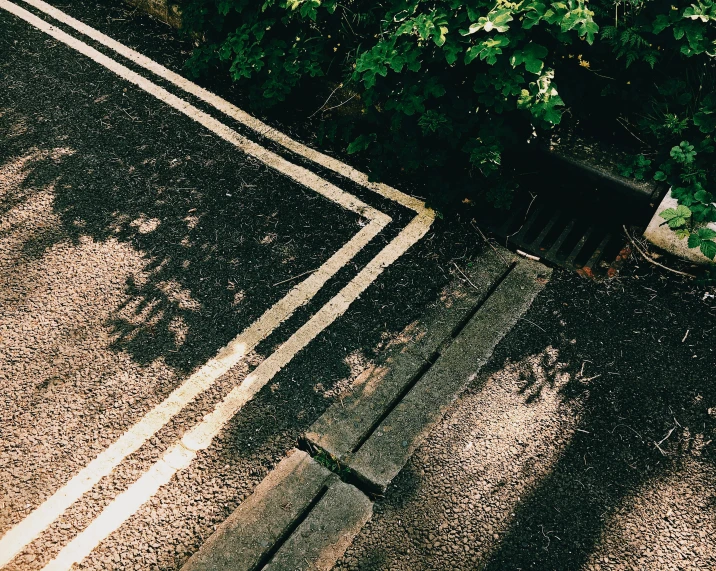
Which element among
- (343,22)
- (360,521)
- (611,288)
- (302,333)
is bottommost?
(360,521)

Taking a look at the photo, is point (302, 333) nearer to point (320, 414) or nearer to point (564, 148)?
point (320, 414)

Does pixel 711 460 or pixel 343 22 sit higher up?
pixel 343 22

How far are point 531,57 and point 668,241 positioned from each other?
173 centimetres

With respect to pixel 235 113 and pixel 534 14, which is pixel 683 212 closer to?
pixel 534 14

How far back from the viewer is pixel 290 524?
9.68ft

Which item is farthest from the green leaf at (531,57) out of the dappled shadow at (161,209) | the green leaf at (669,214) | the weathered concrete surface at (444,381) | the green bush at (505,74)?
the dappled shadow at (161,209)

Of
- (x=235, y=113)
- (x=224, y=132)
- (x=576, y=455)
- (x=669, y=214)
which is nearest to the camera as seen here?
(x=576, y=455)

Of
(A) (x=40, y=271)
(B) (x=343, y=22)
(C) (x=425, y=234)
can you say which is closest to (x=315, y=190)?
(C) (x=425, y=234)

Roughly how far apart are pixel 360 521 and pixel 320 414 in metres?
0.65

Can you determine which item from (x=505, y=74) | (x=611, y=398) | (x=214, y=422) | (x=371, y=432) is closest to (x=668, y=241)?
(x=611, y=398)

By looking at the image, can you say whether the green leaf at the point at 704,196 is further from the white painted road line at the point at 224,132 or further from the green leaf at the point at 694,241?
the white painted road line at the point at 224,132

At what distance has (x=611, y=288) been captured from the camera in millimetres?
3926

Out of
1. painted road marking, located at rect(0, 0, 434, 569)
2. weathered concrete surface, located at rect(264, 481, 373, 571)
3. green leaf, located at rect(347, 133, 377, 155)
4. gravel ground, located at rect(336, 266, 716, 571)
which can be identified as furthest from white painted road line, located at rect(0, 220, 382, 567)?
gravel ground, located at rect(336, 266, 716, 571)

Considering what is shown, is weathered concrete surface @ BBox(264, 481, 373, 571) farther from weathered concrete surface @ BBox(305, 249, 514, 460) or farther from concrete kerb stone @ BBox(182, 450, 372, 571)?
weathered concrete surface @ BBox(305, 249, 514, 460)
